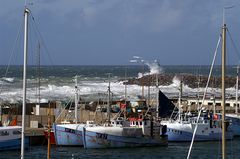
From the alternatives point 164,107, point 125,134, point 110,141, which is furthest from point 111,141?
point 164,107

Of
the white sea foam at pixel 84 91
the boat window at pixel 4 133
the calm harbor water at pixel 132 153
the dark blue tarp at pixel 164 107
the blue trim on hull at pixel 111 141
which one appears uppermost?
the white sea foam at pixel 84 91

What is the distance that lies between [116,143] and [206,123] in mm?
11033

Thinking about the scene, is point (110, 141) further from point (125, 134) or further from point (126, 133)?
point (126, 133)

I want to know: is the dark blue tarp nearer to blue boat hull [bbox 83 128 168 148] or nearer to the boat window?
blue boat hull [bbox 83 128 168 148]

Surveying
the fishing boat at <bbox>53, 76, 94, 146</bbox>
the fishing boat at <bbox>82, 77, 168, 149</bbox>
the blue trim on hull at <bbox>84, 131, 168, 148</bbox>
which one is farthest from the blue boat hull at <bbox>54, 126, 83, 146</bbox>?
the blue trim on hull at <bbox>84, 131, 168, 148</bbox>

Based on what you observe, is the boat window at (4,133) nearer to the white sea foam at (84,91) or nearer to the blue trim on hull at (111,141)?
the blue trim on hull at (111,141)

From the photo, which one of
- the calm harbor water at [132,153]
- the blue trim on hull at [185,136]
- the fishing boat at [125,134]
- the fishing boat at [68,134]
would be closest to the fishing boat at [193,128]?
the blue trim on hull at [185,136]

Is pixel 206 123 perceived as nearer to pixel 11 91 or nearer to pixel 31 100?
pixel 31 100

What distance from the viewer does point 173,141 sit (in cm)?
6838

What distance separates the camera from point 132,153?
58562 mm

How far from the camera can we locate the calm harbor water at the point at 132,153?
55750 mm

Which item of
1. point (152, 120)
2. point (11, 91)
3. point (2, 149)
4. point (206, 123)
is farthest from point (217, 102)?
point (11, 91)

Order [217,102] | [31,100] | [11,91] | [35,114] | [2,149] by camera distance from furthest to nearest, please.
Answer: [11,91] → [31,100] → [217,102] → [35,114] → [2,149]

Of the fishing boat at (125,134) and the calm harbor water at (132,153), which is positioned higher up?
the fishing boat at (125,134)
